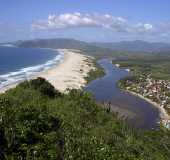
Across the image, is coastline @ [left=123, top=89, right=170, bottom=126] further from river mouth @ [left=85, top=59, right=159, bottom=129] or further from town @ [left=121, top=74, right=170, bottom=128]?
river mouth @ [left=85, top=59, right=159, bottom=129]

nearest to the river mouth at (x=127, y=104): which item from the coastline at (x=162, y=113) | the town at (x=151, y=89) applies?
the coastline at (x=162, y=113)

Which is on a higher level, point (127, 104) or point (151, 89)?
point (127, 104)

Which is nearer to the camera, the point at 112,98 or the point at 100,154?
the point at 100,154

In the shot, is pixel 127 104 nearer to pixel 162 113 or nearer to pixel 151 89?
pixel 162 113

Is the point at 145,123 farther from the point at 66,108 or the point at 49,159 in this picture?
the point at 49,159

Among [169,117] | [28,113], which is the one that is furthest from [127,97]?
[28,113]

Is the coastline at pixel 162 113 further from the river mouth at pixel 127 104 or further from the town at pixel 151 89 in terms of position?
the river mouth at pixel 127 104

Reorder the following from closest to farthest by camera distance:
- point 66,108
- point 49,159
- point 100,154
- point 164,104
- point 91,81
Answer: point 100,154, point 49,159, point 66,108, point 164,104, point 91,81

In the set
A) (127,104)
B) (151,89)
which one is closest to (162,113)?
(127,104)

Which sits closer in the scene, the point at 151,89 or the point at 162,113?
the point at 162,113
